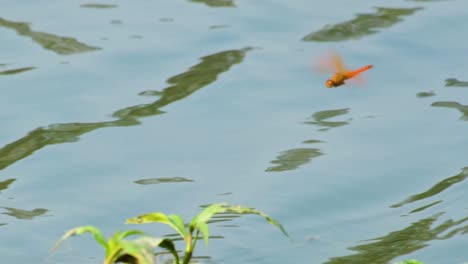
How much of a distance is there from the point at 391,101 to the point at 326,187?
75 cm

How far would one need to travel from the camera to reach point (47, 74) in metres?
4.64

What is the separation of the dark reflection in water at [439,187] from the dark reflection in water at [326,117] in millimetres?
520

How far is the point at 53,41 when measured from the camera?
4.91 m

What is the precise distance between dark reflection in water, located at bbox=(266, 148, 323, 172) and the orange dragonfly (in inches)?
11.5

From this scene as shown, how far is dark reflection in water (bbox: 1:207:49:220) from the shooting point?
365 centimetres

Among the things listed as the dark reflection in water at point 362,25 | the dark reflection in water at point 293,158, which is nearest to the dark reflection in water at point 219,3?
the dark reflection in water at point 362,25

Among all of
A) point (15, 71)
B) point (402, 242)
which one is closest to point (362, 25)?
point (15, 71)

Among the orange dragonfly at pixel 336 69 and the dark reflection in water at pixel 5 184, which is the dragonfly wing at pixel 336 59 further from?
the dark reflection in water at pixel 5 184

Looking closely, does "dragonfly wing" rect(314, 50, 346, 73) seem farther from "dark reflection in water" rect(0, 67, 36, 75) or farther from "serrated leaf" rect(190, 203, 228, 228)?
"serrated leaf" rect(190, 203, 228, 228)

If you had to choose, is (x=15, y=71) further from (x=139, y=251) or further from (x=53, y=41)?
(x=139, y=251)

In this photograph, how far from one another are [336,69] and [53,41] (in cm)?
143

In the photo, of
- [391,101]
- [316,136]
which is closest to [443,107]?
[391,101]

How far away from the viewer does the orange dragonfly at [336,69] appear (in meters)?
3.76

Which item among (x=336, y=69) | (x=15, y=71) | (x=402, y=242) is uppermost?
(x=336, y=69)
